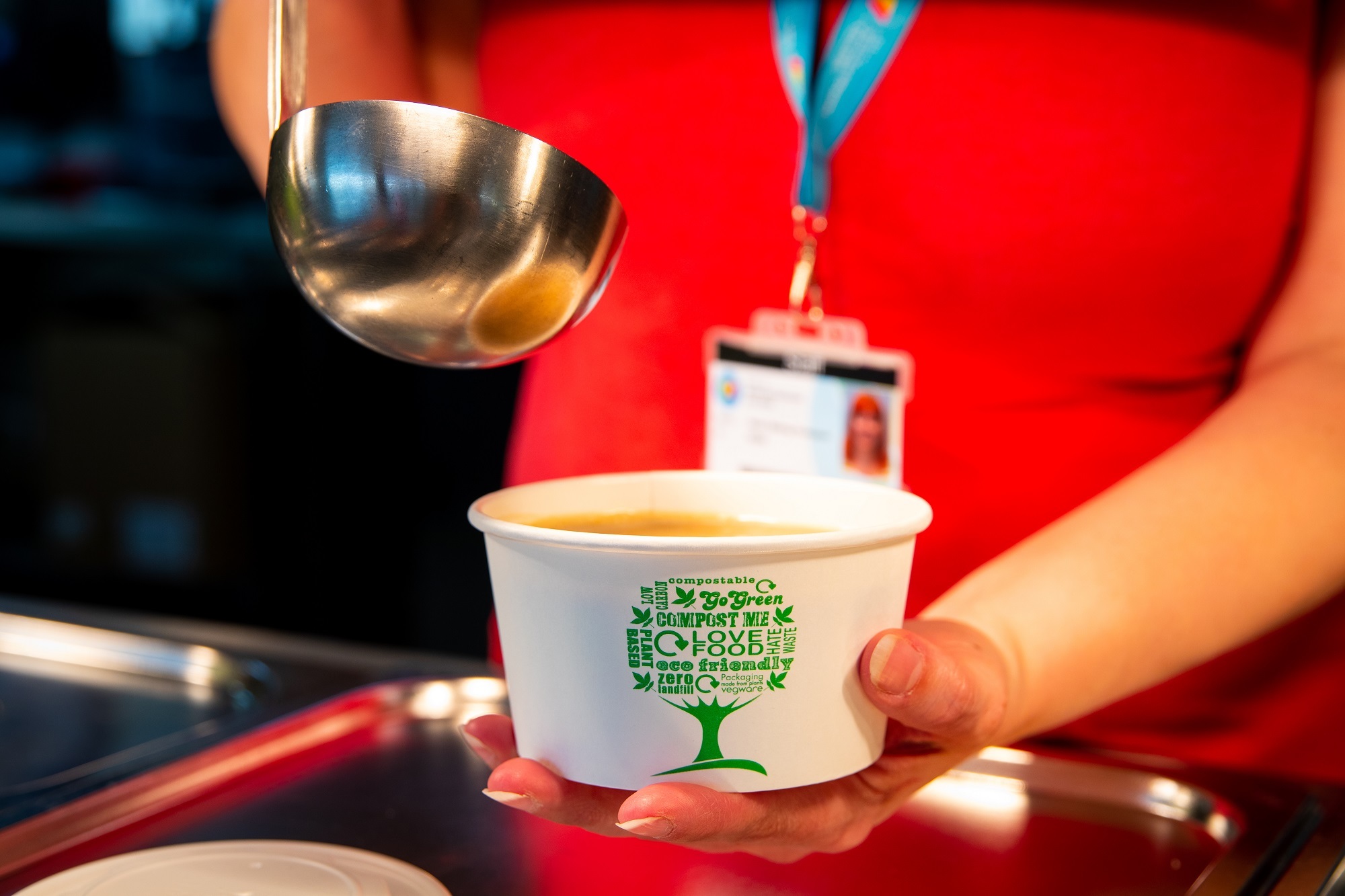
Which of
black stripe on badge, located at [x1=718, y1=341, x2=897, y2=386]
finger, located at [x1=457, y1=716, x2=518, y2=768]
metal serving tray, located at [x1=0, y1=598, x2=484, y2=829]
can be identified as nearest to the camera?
finger, located at [x1=457, y1=716, x2=518, y2=768]

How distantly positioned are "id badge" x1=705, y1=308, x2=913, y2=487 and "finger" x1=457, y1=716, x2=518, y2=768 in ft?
1.04

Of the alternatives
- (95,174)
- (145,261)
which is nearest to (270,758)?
(145,261)

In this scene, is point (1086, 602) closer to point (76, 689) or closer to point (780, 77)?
point (780, 77)

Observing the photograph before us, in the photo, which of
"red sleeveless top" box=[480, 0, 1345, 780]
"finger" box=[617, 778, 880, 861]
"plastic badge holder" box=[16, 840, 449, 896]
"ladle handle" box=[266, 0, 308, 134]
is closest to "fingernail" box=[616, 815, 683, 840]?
"finger" box=[617, 778, 880, 861]

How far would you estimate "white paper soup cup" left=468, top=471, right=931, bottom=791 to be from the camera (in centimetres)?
44

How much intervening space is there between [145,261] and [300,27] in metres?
2.47

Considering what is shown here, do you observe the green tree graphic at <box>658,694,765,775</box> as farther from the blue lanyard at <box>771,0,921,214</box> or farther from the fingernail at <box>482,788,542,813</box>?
the blue lanyard at <box>771,0,921,214</box>

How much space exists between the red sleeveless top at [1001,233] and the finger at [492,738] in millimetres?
342

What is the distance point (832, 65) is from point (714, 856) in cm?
46

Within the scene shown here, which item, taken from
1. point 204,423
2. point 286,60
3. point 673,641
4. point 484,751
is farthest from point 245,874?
point 204,423

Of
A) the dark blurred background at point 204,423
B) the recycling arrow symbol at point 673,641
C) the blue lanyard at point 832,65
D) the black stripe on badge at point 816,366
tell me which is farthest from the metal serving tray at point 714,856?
the dark blurred background at point 204,423

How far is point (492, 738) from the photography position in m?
0.54

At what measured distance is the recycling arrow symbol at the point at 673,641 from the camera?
452 mm

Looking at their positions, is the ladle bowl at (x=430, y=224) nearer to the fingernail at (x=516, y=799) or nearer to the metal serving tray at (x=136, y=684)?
the fingernail at (x=516, y=799)
